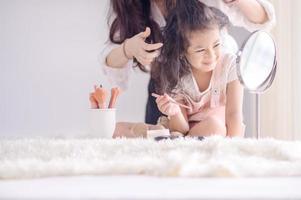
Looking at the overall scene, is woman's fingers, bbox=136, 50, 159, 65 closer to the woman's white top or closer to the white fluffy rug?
the woman's white top

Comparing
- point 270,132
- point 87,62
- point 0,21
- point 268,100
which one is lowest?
point 270,132

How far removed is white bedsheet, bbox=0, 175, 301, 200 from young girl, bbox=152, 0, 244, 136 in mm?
639

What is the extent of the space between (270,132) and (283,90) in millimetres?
144

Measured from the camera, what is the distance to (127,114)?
1251 mm

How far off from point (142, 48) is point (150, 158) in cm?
59

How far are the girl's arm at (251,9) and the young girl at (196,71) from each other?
0.07 meters

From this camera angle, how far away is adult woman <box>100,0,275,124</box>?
1250 mm

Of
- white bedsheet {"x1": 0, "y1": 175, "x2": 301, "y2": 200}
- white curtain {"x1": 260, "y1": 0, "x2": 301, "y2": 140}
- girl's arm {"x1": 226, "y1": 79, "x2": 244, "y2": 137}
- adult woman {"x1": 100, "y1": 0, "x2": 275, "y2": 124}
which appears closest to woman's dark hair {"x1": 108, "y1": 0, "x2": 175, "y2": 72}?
adult woman {"x1": 100, "y1": 0, "x2": 275, "y2": 124}

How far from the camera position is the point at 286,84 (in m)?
1.40

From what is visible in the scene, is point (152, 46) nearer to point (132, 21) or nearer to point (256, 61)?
point (132, 21)

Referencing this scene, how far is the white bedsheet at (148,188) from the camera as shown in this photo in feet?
1.61

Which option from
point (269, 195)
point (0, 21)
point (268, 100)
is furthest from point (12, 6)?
point (269, 195)

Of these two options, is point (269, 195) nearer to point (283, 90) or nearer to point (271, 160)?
point (271, 160)

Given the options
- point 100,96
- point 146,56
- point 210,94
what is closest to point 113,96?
point 100,96
